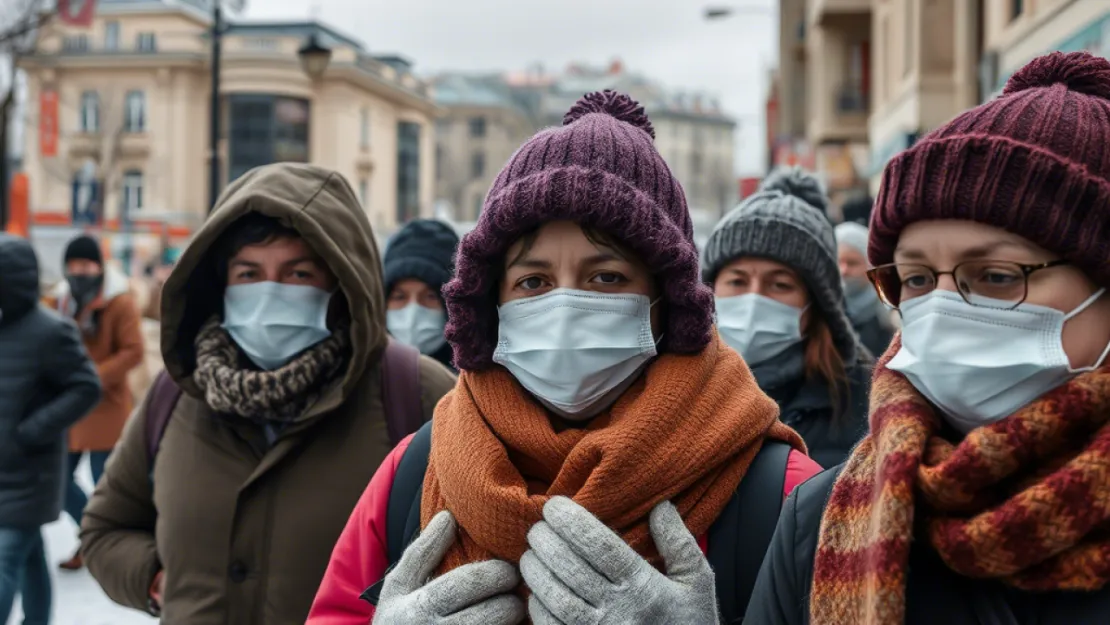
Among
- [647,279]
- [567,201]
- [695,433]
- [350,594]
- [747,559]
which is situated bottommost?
[350,594]

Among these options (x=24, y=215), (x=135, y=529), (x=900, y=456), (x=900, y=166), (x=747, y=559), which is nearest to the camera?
(x=900, y=456)

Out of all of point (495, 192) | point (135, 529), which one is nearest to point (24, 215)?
point (135, 529)

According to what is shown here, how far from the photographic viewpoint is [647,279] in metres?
2.54

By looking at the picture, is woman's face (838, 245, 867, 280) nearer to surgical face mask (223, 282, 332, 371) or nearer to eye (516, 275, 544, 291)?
surgical face mask (223, 282, 332, 371)

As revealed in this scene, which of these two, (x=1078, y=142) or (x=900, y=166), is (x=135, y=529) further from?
(x=1078, y=142)

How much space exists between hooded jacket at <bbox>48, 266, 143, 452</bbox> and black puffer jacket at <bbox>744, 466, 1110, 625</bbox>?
7.29 metres

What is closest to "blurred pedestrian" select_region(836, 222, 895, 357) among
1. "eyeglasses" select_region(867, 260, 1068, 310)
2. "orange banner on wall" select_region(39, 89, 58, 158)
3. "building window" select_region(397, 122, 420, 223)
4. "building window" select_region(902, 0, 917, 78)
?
"eyeglasses" select_region(867, 260, 1068, 310)

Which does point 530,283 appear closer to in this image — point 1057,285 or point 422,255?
point 1057,285

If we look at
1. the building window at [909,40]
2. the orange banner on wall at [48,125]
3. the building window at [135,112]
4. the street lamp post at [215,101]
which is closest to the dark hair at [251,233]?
the street lamp post at [215,101]

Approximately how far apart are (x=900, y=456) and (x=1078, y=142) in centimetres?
56

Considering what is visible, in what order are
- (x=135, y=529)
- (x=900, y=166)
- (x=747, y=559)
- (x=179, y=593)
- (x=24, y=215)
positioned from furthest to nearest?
(x=24, y=215) < (x=135, y=529) < (x=179, y=593) < (x=747, y=559) < (x=900, y=166)

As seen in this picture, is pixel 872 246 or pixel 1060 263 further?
pixel 872 246

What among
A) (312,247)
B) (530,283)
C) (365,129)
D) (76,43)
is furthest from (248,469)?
(76,43)

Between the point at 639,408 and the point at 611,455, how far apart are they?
5.7 inches
